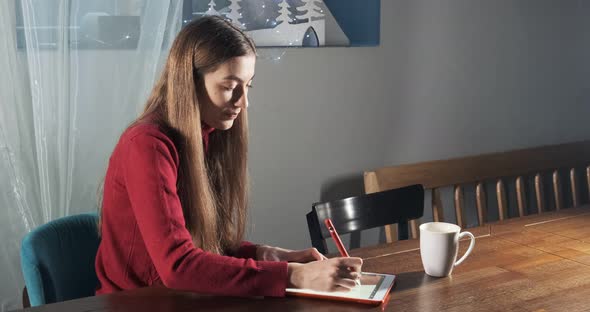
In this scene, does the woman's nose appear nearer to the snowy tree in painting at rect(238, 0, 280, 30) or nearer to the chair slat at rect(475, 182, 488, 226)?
the snowy tree in painting at rect(238, 0, 280, 30)

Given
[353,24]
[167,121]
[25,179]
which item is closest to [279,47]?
[353,24]

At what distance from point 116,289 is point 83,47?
3.14 feet

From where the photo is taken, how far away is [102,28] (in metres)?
2.19

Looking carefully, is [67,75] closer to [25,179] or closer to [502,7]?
[25,179]

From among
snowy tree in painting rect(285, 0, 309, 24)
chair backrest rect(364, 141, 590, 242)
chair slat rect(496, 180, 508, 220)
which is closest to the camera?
snowy tree in painting rect(285, 0, 309, 24)

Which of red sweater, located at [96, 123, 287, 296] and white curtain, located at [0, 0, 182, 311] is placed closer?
red sweater, located at [96, 123, 287, 296]

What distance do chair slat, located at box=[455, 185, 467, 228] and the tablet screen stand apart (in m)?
1.42

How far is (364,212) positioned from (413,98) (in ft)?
3.66

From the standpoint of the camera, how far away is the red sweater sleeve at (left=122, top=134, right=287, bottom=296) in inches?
50.4

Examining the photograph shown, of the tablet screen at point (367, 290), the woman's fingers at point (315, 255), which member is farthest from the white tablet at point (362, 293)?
the woman's fingers at point (315, 255)

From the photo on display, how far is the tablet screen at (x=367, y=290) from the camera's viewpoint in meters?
1.29

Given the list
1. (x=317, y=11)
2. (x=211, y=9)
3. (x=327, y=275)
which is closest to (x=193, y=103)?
(x=327, y=275)

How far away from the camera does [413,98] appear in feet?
9.45

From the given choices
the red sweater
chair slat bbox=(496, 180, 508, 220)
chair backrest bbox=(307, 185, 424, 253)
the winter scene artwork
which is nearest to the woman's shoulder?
the red sweater
